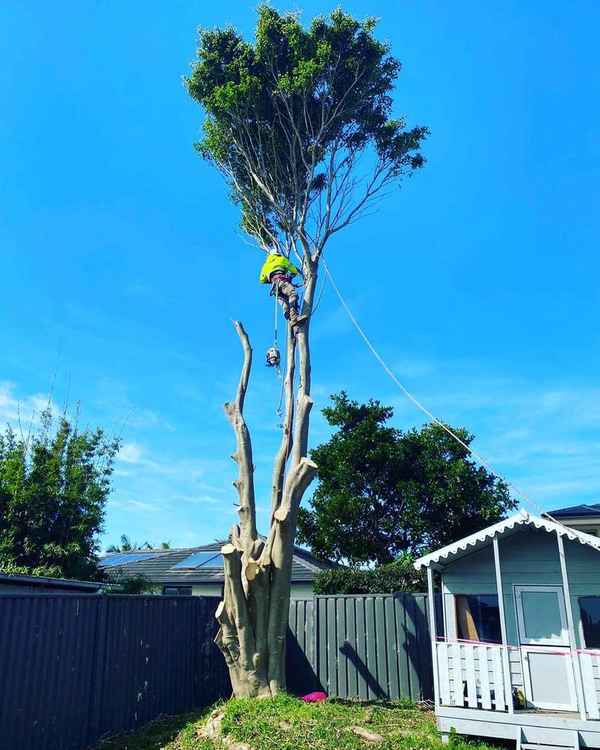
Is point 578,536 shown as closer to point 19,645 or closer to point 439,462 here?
point 19,645

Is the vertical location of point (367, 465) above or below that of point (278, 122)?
below

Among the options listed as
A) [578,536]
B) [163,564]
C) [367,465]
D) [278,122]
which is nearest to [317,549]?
[367,465]

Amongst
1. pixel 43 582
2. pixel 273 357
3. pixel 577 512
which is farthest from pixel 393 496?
pixel 43 582

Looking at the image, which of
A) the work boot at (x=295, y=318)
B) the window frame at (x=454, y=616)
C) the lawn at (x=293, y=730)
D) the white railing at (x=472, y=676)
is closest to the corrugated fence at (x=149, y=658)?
the lawn at (x=293, y=730)

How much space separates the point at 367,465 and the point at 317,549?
10.4 feet

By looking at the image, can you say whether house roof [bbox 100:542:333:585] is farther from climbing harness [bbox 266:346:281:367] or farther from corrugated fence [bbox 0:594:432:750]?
climbing harness [bbox 266:346:281:367]

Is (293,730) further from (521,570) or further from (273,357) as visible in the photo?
(273,357)

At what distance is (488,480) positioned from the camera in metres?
17.7

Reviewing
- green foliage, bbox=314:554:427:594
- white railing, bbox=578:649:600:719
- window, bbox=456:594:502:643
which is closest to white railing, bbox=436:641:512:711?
white railing, bbox=578:649:600:719

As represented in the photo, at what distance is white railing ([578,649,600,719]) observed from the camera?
7078 mm

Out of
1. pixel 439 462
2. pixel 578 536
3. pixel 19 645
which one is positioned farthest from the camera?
pixel 439 462

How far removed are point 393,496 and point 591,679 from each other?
10.7 m

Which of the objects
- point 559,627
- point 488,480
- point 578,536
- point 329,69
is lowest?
point 559,627

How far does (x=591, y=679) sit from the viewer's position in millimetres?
7176
